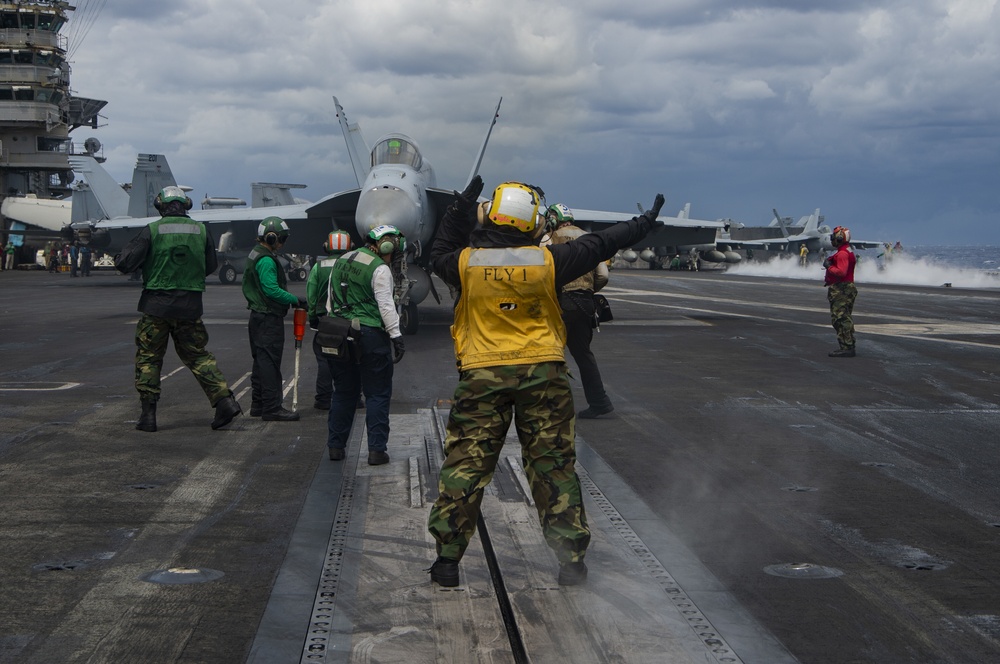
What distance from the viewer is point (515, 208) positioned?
5285 mm

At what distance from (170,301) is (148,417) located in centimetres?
113

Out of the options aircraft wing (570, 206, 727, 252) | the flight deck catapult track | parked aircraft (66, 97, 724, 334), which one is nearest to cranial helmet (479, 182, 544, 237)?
the flight deck catapult track

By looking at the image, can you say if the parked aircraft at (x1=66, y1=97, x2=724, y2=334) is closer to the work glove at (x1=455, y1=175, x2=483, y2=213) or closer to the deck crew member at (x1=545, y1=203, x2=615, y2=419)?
the deck crew member at (x1=545, y1=203, x2=615, y2=419)

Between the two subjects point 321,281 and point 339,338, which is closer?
point 339,338

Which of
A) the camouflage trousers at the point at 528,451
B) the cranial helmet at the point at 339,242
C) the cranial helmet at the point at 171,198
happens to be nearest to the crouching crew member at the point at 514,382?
the camouflage trousers at the point at 528,451

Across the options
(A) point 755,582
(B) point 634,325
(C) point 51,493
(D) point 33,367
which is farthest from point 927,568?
(B) point 634,325

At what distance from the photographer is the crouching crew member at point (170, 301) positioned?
9641 mm

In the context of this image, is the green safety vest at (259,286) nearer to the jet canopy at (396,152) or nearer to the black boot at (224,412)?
the black boot at (224,412)

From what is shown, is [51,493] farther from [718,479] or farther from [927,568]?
[927,568]

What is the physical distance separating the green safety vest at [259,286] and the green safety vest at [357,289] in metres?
2.05

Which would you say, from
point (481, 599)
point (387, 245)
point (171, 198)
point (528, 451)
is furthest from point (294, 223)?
point (481, 599)

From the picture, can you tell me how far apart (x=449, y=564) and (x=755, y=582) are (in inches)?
62.4

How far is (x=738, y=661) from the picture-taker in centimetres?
418

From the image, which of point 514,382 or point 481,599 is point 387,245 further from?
point 481,599
